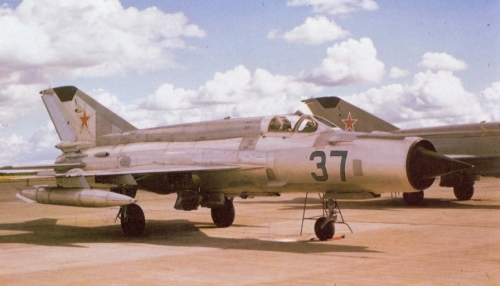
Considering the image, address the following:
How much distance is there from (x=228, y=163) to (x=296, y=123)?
1708mm

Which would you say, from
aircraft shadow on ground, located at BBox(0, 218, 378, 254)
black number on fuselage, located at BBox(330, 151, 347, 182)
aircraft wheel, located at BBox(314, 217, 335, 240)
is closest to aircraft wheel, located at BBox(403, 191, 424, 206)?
aircraft shadow on ground, located at BBox(0, 218, 378, 254)

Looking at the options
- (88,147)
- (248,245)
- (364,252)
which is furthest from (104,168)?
(364,252)

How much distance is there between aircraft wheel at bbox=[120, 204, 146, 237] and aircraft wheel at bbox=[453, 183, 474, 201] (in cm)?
1391

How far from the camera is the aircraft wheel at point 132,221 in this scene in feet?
41.8

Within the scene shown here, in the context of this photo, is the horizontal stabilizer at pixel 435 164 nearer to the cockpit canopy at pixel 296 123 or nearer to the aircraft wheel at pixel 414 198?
the cockpit canopy at pixel 296 123

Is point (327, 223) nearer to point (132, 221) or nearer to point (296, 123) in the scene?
point (296, 123)

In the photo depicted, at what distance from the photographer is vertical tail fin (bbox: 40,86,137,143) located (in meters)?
15.0

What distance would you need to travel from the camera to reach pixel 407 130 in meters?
22.1

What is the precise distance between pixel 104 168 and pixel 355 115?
12953 mm

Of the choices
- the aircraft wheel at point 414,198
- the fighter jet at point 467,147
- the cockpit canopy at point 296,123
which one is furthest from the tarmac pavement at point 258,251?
the fighter jet at point 467,147

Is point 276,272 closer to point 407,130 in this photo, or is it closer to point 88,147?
point 88,147

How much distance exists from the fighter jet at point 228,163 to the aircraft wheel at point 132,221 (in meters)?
0.02

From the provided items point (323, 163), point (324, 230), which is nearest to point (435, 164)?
point (323, 163)

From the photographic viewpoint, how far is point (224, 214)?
14477 millimetres
